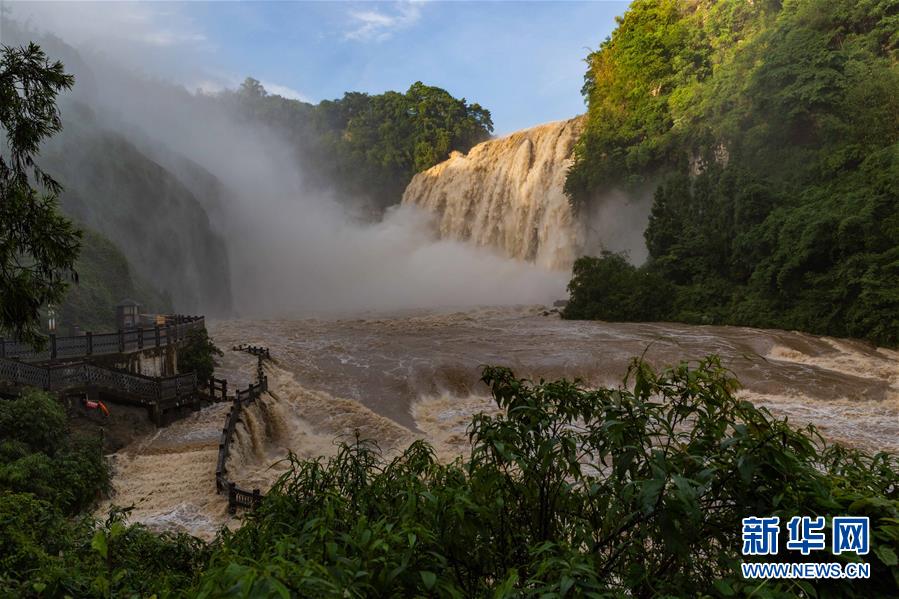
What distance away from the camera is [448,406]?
16625 millimetres

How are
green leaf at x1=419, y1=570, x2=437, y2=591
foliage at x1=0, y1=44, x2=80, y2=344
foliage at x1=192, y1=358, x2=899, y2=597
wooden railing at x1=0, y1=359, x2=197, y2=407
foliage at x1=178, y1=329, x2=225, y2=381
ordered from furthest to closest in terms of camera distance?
foliage at x1=178, y1=329, x2=225, y2=381, wooden railing at x1=0, y1=359, x2=197, y2=407, foliage at x1=0, y1=44, x2=80, y2=344, foliage at x1=192, y1=358, x2=899, y2=597, green leaf at x1=419, y1=570, x2=437, y2=591

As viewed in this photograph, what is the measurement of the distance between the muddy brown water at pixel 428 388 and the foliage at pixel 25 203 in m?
5.28

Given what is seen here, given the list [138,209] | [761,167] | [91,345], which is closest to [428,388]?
[91,345]

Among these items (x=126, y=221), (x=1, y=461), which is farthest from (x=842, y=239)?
(x=126, y=221)

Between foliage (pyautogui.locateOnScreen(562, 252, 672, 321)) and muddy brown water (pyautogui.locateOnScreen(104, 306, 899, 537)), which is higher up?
foliage (pyautogui.locateOnScreen(562, 252, 672, 321))

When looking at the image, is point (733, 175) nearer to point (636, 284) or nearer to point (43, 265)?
point (636, 284)

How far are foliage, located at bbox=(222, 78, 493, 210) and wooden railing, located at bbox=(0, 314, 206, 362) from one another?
2274 inches

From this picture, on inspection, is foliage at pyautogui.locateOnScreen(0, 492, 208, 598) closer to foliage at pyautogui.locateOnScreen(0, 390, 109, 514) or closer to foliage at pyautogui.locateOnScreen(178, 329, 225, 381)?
foliage at pyautogui.locateOnScreen(0, 390, 109, 514)

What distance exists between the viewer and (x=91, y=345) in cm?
1456

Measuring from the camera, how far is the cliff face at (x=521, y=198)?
43.8 m

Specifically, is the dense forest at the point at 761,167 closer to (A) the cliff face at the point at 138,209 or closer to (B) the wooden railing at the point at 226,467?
(B) the wooden railing at the point at 226,467

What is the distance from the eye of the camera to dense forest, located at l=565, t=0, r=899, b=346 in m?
22.2

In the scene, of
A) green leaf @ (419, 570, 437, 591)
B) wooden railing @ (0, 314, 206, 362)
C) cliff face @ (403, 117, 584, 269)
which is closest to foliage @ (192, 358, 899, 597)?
green leaf @ (419, 570, 437, 591)

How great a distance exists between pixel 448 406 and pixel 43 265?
12109 mm
